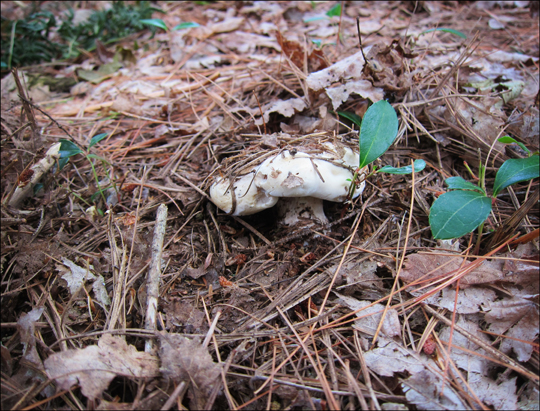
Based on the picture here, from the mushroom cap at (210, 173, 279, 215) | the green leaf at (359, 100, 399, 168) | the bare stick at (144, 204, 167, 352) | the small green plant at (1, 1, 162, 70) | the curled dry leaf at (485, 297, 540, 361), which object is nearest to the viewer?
the curled dry leaf at (485, 297, 540, 361)

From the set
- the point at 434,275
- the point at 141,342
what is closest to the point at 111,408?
the point at 141,342

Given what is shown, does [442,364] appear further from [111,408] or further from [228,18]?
[228,18]

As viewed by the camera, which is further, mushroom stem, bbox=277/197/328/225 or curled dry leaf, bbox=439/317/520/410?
mushroom stem, bbox=277/197/328/225

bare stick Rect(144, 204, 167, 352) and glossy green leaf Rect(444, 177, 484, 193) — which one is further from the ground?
glossy green leaf Rect(444, 177, 484, 193)

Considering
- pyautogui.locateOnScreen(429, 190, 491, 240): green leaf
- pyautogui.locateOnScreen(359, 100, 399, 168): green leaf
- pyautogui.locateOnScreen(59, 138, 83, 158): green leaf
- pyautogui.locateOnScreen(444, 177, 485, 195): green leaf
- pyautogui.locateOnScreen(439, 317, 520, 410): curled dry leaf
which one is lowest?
pyautogui.locateOnScreen(439, 317, 520, 410): curled dry leaf

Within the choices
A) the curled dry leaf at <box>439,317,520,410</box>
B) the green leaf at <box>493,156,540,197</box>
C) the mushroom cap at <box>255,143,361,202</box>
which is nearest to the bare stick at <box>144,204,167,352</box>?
the mushroom cap at <box>255,143,361,202</box>

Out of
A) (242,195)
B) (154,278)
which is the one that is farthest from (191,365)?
(242,195)

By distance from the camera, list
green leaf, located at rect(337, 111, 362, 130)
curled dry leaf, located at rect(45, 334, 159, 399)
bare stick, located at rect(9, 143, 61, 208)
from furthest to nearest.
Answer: green leaf, located at rect(337, 111, 362, 130) → bare stick, located at rect(9, 143, 61, 208) → curled dry leaf, located at rect(45, 334, 159, 399)

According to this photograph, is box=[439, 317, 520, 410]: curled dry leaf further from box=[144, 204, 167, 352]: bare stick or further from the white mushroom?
box=[144, 204, 167, 352]: bare stick
